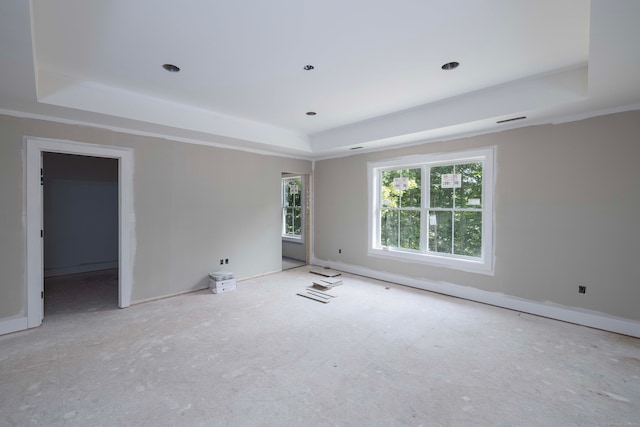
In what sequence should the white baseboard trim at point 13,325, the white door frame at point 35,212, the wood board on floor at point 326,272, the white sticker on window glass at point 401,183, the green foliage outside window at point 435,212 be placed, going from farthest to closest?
the wood board on floor at point 326,272, the white sticker on window glass at point 401,183, the green foliage outside window at point 435,212, the white door frame at point 35,212, the white baseboard trim at point 13,325

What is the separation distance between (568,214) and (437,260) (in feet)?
5.71

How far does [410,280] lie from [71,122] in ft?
17.3

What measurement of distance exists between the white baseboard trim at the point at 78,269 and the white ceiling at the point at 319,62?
143 inches

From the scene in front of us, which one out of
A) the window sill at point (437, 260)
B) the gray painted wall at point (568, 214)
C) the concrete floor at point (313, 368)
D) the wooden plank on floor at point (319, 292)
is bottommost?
the concrete floor at point (313, 368)

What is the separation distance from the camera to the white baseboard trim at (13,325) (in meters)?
3.09

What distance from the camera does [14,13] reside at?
1562mm

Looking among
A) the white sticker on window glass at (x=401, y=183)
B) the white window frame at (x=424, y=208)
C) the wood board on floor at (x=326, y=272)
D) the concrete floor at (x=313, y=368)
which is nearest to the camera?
the concrete floor at (x=313, y=368)

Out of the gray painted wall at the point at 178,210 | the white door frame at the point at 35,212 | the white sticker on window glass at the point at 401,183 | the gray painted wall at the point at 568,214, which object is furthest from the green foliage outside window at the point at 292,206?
the white door frame at the point at 35,212

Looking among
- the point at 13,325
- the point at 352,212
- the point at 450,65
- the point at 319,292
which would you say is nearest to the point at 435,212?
the point at 352,212

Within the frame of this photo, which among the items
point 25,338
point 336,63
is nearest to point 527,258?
point 336,63

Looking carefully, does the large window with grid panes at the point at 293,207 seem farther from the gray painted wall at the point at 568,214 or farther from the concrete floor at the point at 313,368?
the gray painted wall at the point at 568,214

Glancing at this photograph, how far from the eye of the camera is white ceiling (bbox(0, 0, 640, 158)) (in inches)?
76.7

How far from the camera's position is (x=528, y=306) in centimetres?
370

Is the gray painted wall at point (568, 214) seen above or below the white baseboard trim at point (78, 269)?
above
